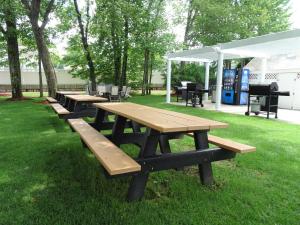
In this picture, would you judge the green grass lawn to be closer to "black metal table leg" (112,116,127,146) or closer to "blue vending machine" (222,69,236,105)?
"black metal table leg" (112,116,127,146)

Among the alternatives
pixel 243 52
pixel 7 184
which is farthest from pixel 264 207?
pixel 243 52

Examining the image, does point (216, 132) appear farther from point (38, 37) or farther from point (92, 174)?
point (38, 37)

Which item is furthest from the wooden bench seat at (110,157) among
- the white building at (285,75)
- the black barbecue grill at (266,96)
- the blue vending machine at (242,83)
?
the blue vending machine at (242,83)

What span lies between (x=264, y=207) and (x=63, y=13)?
1523cm

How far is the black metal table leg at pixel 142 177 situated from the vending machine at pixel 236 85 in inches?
448

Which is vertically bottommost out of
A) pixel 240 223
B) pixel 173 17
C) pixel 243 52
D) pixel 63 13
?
pixel 240 223

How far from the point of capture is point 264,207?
2.35 metres

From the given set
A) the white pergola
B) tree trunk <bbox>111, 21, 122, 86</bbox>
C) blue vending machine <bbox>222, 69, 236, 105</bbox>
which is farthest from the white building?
tree trunk <bbox>111, 21, 122, 86</bbox>

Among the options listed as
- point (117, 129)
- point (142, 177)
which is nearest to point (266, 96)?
point (117, 129)

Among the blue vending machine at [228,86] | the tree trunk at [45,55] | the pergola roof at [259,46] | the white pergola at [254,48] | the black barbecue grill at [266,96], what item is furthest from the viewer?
the blue vending machine at [228,86]

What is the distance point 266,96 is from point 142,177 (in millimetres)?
7272

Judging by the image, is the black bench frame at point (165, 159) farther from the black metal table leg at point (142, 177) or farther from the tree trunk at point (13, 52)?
the tree trunk at point (13, 52)

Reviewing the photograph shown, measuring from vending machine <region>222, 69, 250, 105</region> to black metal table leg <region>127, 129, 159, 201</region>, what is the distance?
37.3 feet

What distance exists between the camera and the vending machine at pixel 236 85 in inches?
508
